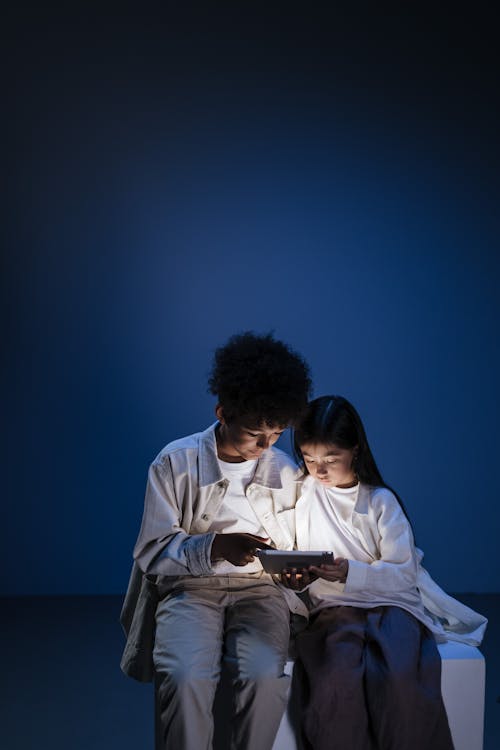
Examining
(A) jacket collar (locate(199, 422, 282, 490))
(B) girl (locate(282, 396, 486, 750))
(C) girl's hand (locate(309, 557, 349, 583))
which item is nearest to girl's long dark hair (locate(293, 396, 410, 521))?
(B) girl (locate(282, 396, 486, 750))

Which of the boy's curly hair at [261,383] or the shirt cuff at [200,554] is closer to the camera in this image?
the shirt cuff at [200,554]

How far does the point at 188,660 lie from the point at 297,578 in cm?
37

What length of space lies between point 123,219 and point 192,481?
222 cm

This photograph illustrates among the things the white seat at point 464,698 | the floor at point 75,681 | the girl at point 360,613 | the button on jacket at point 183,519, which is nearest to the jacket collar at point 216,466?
the button on jacket at point 183,519

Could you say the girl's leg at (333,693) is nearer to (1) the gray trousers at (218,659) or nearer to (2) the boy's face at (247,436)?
(1) the gray trousers at (218,659)

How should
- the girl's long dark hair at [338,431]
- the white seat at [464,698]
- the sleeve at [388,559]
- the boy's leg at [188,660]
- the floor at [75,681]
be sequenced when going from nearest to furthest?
the boy's leg at [188,660] < the white seat at [464,698] < the sleeve at [388,559] < the girl's long dark hair at [338,431] < the floor at [75,681]

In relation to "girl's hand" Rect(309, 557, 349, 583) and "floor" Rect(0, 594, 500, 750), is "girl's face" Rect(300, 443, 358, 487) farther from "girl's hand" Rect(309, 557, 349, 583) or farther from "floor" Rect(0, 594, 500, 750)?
"floor" Rect(0, 594, 500, 750)

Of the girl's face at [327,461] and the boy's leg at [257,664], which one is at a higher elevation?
the girl's face at [327,461]

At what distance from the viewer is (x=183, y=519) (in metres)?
2.26

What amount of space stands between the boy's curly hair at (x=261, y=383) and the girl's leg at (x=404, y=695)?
629 millimetres

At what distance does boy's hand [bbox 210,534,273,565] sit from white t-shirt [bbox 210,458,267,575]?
0.44 feet

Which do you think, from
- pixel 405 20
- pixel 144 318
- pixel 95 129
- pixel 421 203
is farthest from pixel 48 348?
pixel 405 20

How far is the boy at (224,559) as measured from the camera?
75.7 inches

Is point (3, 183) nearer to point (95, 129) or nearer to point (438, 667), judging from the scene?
point (95, 129)
